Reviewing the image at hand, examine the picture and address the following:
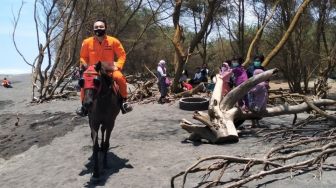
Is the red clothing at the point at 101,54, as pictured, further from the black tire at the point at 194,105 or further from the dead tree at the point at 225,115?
the black tire at the point at 194,105

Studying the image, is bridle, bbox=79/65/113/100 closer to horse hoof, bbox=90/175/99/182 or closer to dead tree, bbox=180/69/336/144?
horse hoof, bbox=90/175/99/182

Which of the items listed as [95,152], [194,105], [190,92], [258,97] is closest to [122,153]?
[95,152]

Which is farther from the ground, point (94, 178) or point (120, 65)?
point (120, 65)

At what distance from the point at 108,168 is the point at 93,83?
5.91 feet

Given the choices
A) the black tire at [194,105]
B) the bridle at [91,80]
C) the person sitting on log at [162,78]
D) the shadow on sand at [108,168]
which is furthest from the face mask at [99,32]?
the person sitting on log at [162,78]

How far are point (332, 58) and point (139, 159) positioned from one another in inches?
352

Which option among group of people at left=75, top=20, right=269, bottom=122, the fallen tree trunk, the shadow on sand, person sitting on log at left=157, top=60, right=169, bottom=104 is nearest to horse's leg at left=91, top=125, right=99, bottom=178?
the shadow on sand

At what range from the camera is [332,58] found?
1508cm

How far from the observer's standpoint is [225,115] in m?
9.48

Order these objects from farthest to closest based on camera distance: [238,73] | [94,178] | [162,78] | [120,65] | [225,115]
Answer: [162,78] → [238,73] → [225,115] → [120,65] → [94,178]

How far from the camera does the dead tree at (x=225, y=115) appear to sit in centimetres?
913

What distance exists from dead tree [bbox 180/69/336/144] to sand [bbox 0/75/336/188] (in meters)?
0.25

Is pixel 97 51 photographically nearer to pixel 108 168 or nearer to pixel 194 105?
pixel 108 168

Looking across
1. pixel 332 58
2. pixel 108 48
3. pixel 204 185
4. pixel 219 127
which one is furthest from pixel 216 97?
pixel 332 58
